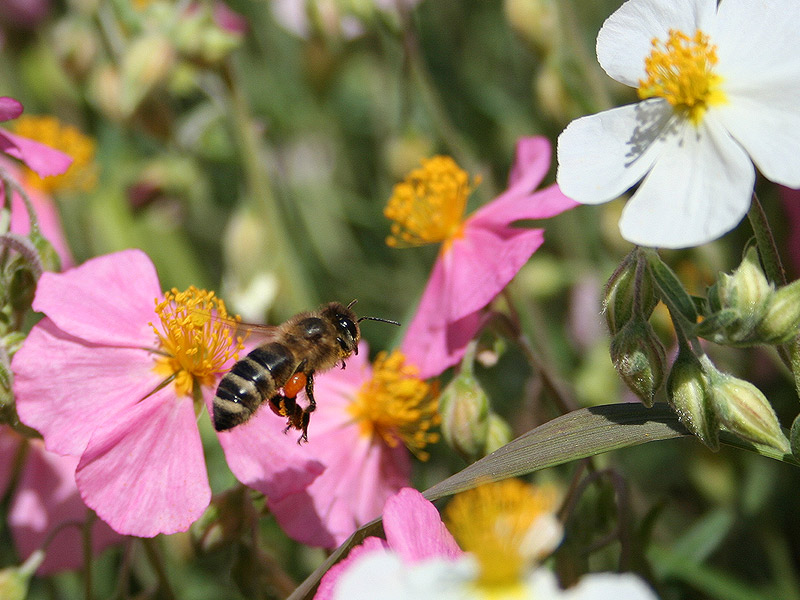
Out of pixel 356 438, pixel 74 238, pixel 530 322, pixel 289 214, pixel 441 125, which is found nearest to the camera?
pixel 356 438

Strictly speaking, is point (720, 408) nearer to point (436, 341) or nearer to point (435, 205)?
point (436, 341)

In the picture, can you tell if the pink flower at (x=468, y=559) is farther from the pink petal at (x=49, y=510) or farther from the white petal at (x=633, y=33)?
the pink petal at (x=49, y=510)

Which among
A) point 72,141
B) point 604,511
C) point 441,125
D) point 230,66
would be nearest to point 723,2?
point 604,511

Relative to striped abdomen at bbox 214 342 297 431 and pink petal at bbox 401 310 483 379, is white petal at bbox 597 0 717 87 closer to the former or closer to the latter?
pink petal at bbox 401 310 483 379

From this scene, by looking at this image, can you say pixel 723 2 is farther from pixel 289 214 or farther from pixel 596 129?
pixel 289 214

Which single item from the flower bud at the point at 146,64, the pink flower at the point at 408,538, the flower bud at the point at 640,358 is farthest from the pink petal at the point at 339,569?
the flower bud at the point at 146,64

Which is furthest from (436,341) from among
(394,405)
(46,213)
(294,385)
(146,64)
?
(46,213)
